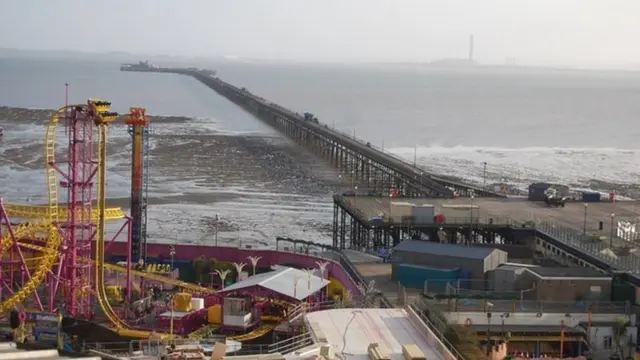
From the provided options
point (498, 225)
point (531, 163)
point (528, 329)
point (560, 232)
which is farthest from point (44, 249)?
point (531, 163)

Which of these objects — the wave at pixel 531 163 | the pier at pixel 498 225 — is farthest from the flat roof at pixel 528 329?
the wave at pixel 531 163

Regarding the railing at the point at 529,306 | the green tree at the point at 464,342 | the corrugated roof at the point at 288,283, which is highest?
the green tree at the point at 464,342

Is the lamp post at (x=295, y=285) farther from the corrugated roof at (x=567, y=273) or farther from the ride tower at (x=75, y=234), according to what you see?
the corrugated roof at (x=567, y=273)

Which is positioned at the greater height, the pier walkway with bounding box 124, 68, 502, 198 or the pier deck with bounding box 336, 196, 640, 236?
the pier deck with bounding box 336, 196, 640, 236

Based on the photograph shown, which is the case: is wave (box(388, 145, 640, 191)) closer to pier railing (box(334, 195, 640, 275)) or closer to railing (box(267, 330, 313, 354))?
pier railing (box(334, 195, 640, 275))

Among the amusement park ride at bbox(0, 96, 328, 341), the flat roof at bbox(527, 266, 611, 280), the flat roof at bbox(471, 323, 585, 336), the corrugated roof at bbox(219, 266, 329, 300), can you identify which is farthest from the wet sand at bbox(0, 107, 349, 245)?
the flat roof at bbox(471, 323, 585, 336)
